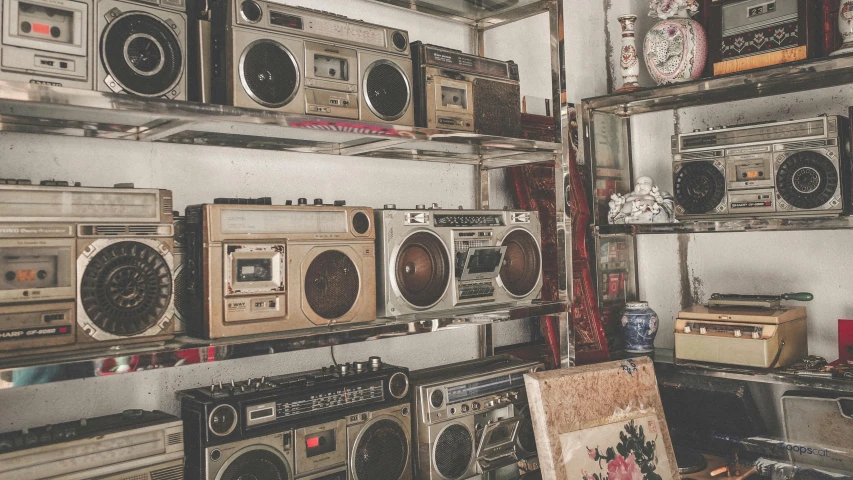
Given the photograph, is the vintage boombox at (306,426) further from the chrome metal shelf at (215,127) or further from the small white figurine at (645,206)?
the small white figurine at (645,206)

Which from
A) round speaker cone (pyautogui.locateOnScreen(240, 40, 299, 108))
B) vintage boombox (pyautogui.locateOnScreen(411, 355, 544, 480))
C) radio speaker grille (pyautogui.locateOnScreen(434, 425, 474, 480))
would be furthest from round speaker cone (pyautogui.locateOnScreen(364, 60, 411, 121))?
radio speaker grille (pyautogui.locateOnScreen(434, 425, 474, 480))

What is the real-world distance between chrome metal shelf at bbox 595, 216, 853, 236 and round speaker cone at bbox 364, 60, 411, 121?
1150 millimetres

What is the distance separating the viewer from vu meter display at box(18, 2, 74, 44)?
131 cm

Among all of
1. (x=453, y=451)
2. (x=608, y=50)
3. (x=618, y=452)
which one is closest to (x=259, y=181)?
(x=453, y=451)

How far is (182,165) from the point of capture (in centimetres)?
187

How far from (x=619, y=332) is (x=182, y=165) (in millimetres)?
1834

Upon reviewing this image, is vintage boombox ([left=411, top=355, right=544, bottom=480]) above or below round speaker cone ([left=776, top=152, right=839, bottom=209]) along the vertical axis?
below

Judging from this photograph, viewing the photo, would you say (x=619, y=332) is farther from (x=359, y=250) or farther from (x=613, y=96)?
(x=359, y=250)

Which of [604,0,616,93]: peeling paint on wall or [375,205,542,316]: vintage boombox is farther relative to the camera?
[604,0,616,93]: peeling paint on wall

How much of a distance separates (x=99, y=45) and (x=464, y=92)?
1.00 m

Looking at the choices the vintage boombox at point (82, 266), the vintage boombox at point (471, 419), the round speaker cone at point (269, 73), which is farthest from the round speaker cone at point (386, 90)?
the vintage boombox at point (471, 419)

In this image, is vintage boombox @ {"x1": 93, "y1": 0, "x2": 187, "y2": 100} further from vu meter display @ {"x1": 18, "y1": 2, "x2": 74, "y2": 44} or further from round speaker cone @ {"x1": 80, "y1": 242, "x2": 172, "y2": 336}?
round speaker cone @ {"x1": 80, "y1": 242, "x2": 172, "y2": 336}

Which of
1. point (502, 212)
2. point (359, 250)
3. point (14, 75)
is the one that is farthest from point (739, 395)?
point (14, 75)

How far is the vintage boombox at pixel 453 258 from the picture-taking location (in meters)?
1.83
